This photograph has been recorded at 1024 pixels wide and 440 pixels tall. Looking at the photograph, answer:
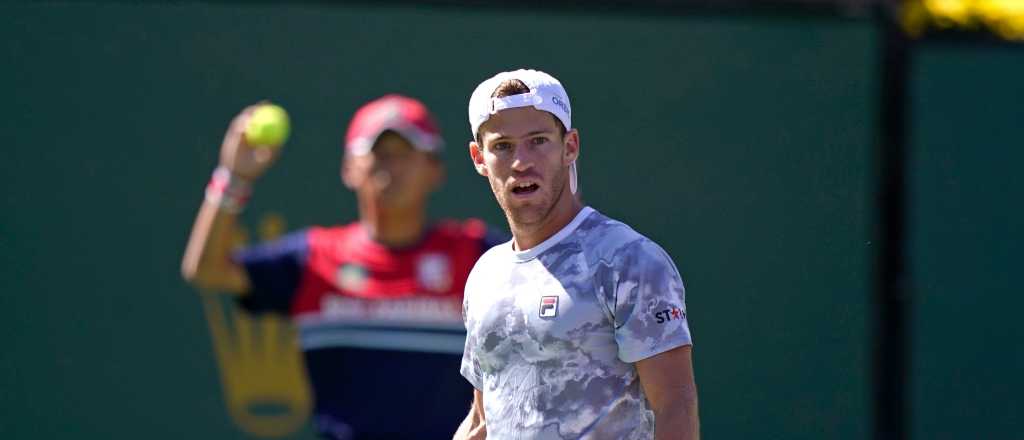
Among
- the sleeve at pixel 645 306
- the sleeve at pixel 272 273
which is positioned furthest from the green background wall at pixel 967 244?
the sleeve at pixel 645 306

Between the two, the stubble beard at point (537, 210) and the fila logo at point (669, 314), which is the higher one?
the stubble beard at point (537, 210)

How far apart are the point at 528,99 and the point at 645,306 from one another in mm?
500

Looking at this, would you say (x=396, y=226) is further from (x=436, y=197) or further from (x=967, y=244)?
(x=967, y=244)

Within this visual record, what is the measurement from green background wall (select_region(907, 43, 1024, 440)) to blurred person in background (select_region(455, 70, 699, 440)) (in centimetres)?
386

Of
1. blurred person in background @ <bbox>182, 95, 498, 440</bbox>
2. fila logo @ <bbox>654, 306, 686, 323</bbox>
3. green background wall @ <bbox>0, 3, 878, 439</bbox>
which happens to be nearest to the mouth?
fila logo @ <bbox>654, 306, 686, 323</bbox>

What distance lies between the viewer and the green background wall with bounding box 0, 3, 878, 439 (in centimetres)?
600

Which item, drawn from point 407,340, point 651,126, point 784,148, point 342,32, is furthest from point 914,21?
point 407,340

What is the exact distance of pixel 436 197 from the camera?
612 centimetres

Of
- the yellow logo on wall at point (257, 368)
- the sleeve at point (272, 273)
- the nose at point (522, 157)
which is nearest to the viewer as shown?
the nose at point (522, 157)

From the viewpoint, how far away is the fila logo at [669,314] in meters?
2.73

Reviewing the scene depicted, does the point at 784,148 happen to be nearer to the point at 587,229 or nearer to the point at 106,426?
the point at 106,426

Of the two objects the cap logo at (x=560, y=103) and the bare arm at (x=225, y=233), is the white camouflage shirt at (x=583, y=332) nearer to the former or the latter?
the cap logo at (x=560, y=103)

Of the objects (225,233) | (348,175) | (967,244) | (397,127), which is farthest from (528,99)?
(967,244)

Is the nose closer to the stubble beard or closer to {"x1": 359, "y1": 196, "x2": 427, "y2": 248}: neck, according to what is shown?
the stubble beard
